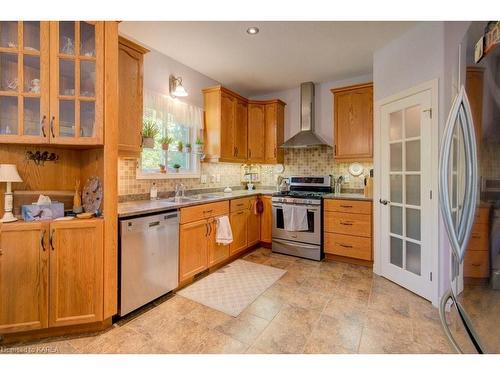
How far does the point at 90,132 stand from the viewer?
73.6 inches

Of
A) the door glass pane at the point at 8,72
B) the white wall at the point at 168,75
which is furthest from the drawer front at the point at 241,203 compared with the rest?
the door glass pane at the point at 8,72

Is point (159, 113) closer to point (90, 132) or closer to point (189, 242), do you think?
point (90, 132)

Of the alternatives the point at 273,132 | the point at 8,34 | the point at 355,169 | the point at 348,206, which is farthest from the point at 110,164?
the point at 355,169

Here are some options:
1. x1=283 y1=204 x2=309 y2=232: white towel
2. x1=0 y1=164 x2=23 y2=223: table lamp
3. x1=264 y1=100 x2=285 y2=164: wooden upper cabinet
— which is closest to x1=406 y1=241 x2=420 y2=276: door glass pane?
x1=283 y1=204 x2=309 y2=232: white towel

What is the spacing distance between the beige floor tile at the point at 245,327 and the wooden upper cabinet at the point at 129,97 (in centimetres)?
175

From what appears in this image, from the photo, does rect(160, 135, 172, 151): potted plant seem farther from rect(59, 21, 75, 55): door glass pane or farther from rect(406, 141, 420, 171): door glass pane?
rect(406, 141, 420, 171): door glass pane

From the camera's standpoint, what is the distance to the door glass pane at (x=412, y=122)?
2410 millimetres

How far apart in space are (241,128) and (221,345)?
3.15 metres

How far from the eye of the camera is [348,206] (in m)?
3.21

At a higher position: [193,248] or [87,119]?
[87,119]

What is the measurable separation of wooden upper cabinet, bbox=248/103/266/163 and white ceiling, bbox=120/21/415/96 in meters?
0.49

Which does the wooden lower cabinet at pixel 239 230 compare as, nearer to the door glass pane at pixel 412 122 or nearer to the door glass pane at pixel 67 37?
the door glass pane at pixel 412 122

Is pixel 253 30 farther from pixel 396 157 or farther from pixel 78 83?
pixel 396 157
